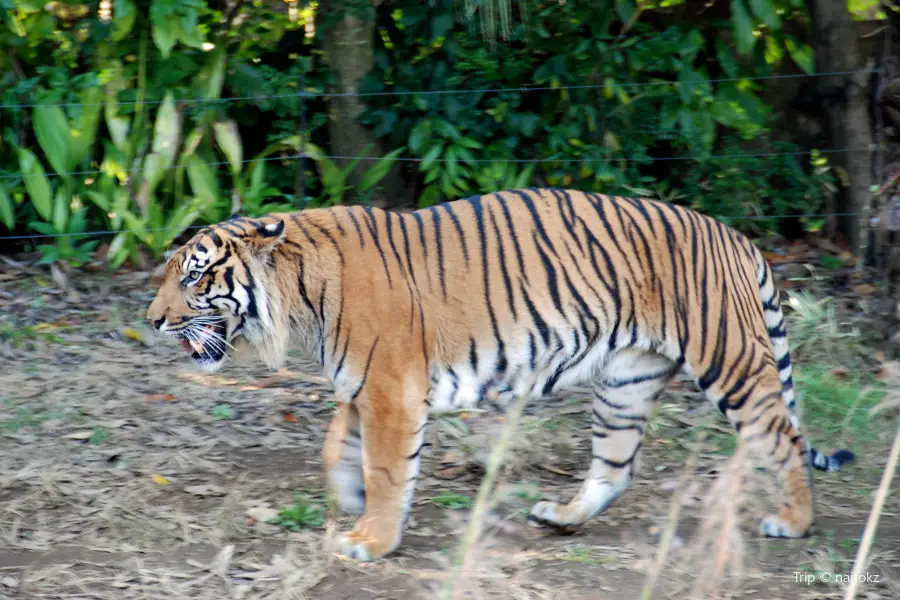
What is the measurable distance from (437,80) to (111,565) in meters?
4.53

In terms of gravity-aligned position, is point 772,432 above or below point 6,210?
below

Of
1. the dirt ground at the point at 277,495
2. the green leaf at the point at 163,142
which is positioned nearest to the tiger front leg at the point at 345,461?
the dirt ground at the point at 277,495

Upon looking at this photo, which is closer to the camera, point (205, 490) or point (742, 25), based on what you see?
point (205, 490)

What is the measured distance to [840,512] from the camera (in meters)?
4.57

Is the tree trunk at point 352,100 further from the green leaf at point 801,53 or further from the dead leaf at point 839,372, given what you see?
the dead leaf at point 839,372

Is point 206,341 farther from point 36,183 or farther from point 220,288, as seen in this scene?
point 36,183

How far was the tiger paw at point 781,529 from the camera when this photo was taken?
423 centimetres

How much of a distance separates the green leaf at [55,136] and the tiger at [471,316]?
11.0ft

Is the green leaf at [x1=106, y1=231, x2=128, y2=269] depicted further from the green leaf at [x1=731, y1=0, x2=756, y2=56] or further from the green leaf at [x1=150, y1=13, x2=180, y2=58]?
the green leaf at [x1=731, y1=0, x2=756, y2=56]

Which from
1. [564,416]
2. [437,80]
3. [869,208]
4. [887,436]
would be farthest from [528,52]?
[887,436]

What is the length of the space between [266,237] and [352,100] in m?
3.68

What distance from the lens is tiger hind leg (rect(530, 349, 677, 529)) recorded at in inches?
173

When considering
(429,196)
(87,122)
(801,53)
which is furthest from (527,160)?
(87,122)

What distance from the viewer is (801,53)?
23.9 ft
